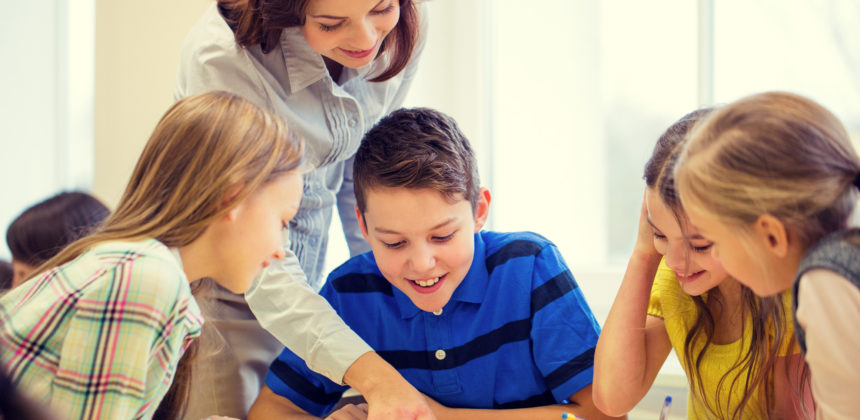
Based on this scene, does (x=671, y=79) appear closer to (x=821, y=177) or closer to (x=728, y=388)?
(x=728, y=388)

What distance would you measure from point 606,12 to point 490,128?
40cm

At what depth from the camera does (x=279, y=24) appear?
44.9 inches

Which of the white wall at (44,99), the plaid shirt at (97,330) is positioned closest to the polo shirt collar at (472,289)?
the plaid shirt at (97,330)

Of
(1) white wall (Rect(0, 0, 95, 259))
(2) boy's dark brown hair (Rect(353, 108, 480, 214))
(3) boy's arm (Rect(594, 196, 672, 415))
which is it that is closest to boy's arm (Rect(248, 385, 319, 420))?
(2) boy's dark brown hair (Rect(353, 108, 480, 214))

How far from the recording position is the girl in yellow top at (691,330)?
1028 mm

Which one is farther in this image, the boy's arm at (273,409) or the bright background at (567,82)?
the bright background at (567,82)

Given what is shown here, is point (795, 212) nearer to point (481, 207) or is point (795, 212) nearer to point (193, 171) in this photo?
point (481, 207)

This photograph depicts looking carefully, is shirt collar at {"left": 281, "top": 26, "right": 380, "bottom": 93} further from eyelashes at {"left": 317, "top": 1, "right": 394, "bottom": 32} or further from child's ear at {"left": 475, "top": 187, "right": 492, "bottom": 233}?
child's ear at {"left": 475, "top": 187, "right": 492, "bottom": 233}

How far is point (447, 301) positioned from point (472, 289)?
0.04m

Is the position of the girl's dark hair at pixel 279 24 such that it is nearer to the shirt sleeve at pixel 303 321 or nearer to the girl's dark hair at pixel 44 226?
the shirt sleeve at pixel 303 321

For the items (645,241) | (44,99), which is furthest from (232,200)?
(44,99)

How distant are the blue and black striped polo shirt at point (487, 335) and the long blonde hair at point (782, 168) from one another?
40 cm

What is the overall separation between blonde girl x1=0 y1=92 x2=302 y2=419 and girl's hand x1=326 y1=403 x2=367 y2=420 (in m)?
0.23

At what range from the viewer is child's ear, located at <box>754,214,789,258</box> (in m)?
0.80
